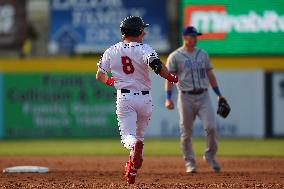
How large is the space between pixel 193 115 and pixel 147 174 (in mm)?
1102

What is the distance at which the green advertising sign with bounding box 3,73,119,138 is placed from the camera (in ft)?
62.9

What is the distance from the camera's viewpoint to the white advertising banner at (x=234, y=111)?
19.1 meters

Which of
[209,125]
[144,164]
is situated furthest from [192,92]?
[144,164]

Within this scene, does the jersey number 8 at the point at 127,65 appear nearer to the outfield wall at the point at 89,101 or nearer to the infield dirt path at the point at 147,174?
the infield dirt path at the point at 147,174

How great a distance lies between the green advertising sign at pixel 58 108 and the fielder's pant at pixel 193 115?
773cm

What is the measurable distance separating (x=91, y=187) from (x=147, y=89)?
3.83ft

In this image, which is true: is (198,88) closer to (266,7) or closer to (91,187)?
(91,187)

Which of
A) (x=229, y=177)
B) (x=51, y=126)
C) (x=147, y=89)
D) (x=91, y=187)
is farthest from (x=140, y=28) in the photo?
(x=51, y=126)

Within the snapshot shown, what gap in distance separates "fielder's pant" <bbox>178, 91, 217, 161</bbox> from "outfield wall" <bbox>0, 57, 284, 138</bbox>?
747cm

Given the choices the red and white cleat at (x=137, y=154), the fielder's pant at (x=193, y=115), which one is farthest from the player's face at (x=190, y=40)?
the red and white cleat at (x=137, y=154)

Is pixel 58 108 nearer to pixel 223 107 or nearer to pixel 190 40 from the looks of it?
pixel 223 107

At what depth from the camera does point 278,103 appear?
19.1 metres

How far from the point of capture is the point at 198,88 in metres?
11.3

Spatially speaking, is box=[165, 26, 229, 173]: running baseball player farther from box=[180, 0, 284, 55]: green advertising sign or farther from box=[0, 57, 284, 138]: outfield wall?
box=[180, 0, 284, 55]: green advertising sign
